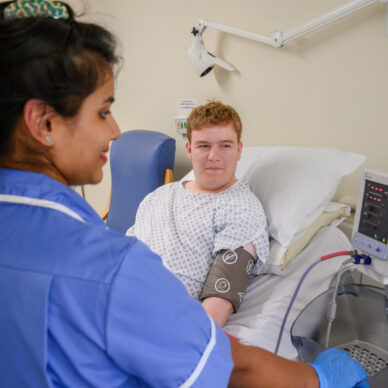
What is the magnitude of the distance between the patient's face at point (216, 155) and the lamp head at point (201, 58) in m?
0.46

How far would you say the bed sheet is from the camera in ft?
3.87

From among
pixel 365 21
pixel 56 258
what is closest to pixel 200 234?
pixel 56 258

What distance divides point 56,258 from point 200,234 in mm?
885

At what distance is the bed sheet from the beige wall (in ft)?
1.01

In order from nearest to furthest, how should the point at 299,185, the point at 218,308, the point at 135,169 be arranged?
the point at 218,308 < the point at 299,185 < the point at 135,169

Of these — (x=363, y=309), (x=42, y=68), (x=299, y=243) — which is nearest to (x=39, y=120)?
(x=42, y=68)

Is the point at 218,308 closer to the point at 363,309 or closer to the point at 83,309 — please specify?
the point at 363,309

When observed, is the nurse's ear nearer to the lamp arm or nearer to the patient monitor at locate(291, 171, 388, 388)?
the patient monitor at locate(291, 171, 388, 388)

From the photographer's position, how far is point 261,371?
0.77 metres

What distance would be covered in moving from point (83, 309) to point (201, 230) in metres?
0.90

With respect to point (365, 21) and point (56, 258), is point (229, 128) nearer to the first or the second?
point (365, 21)

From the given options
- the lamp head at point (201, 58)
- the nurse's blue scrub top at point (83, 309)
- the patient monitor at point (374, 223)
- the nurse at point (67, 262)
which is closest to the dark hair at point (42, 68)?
the nurse at point (67, 262)

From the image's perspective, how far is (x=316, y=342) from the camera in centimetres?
108

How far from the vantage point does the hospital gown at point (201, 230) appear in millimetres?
1351
